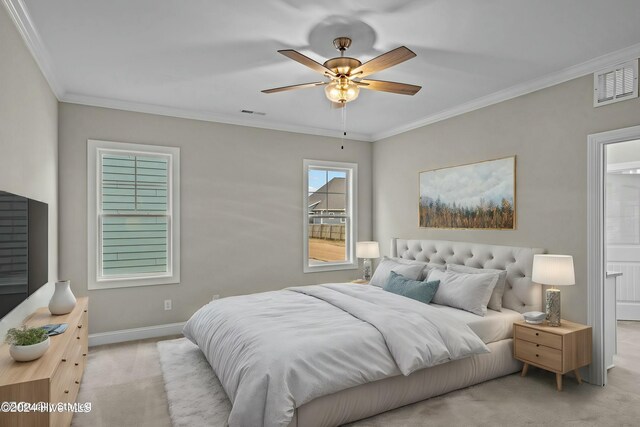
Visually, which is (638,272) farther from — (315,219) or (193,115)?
(193,115)

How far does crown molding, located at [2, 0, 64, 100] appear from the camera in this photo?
7.78 feet

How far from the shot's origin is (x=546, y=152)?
3643 millimetres

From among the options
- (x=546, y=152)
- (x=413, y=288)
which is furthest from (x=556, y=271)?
(x=413, y=288)

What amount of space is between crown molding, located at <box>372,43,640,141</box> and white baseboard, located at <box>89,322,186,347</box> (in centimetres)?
405

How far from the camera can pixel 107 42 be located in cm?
289

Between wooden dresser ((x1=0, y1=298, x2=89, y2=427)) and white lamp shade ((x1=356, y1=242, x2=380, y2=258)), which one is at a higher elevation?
white lamp shade ((x1=356, y1=242, x2=380, y2=258))

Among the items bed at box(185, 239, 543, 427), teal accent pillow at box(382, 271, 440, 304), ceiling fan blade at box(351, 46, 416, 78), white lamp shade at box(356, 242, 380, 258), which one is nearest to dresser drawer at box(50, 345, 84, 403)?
bed at box(185, 239, 543, 427)

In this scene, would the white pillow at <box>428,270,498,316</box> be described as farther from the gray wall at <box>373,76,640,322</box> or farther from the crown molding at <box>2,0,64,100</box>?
the crown molding at <box>2,0,64,100</box>

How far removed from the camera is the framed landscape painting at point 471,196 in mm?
4000

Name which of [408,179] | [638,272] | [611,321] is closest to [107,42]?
[408,179]

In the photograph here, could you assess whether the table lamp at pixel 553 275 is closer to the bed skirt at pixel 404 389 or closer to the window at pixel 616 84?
the bed skirt at pixel 404 389

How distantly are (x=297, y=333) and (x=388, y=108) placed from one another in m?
2.99

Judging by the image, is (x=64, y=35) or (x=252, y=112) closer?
(x=64, y=35)

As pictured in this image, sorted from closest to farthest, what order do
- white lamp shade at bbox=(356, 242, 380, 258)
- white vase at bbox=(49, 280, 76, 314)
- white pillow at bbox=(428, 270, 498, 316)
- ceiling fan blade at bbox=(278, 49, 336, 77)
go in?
ceiling fan blade at bbox=(278, 49, 336, 77), white vase at bbox=(49, 280, 76, 314), white pillow at bbox=(428, 270, 498, 316), white lamp shade at bbox=(356, 242, 380, 258)
